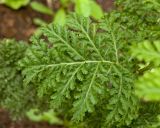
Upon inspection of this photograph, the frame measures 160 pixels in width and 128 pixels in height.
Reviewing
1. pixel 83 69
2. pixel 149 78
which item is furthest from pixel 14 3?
pixel 149 78

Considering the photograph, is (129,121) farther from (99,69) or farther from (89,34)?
(89,34)

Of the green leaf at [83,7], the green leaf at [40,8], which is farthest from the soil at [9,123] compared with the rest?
the green leaf at [83,7]

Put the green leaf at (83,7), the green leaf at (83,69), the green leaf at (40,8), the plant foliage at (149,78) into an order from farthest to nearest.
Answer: the green leaf at (40,8)
the green leaf at (83,7)
the green leaf at (83,69)
the plant foliage at (149,78)

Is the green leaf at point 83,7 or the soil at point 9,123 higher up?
the green leaf at point 83,7

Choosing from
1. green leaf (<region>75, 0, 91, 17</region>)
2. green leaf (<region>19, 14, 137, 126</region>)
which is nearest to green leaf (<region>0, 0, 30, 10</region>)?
green leaf (<region>75, 0, 91, 17</region>)

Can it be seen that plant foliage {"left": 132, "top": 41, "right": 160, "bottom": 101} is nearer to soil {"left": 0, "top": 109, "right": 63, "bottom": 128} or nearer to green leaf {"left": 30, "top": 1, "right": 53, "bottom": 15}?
soil {"left": 0, "top": 109, "right": 63, "bottom": 128}

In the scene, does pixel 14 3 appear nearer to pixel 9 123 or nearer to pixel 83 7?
pixel 9 123

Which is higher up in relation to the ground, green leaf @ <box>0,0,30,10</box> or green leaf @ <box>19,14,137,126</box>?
green leaf @ <box>0,0,30,10</box>

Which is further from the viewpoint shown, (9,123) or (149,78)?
(9,123)

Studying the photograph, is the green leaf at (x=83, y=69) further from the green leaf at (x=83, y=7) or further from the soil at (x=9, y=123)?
the soil at (x=9, y=123)
